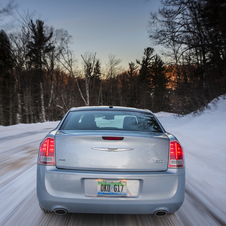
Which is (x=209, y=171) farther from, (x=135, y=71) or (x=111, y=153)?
(x=135, y=71)

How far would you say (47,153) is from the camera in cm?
242

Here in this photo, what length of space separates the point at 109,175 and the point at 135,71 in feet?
173

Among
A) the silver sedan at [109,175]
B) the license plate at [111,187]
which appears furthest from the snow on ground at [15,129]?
the license plate at [111,187]

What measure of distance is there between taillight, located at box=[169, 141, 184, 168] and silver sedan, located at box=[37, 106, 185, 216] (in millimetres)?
12

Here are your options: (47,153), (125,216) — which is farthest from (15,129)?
(125,216)

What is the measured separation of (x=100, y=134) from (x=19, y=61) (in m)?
32.1

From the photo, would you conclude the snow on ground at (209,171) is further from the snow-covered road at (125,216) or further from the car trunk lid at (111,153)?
the car trunk lid at (111,153)

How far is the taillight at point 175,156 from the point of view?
242 cm

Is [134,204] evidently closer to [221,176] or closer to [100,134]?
[100,134]

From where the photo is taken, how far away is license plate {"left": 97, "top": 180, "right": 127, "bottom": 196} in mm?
2229

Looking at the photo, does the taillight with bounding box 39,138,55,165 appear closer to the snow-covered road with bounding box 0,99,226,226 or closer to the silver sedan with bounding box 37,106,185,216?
the silver sedan with bounding box 37,106,185,216

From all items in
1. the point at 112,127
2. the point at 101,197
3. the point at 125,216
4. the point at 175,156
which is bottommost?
the point at 125,216

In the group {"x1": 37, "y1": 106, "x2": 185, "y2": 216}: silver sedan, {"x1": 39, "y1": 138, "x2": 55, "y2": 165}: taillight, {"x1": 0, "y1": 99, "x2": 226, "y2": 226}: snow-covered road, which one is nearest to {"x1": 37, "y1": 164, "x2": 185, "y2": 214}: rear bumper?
{"x1": 37, "y1": 106, "x2": 185, "y2": 216}: silver sedan

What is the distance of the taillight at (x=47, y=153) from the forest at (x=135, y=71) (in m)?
13.9
